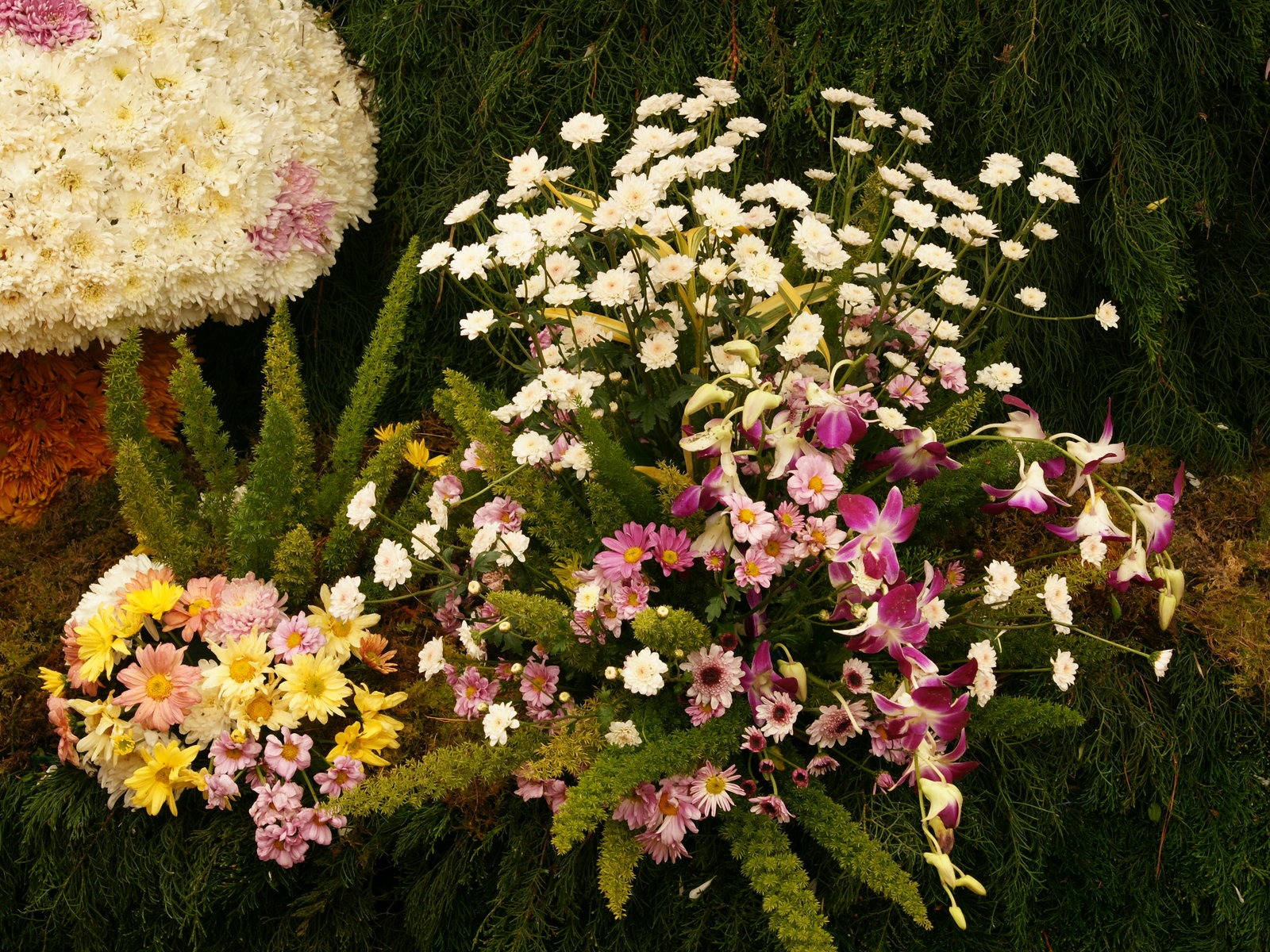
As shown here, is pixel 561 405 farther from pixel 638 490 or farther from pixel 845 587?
pixel 845 587

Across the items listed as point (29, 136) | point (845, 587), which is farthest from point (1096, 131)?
point (29, 136)

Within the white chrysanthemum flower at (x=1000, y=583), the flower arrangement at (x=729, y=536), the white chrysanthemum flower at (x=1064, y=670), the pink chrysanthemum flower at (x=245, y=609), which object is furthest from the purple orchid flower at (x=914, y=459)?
the pink chrysanthemum flower at (x=245, y=609)

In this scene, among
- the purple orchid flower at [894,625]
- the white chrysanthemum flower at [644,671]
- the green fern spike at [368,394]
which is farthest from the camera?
the green fern spike at [368,394]

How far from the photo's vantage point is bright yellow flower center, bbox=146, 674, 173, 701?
1.26m

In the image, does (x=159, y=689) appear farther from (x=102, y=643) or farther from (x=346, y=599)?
(x=346, y=599)

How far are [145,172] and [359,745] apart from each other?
0.89m

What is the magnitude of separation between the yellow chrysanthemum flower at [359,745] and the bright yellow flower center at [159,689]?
212 mm

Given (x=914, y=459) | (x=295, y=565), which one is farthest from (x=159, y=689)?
(x=914, y=459)

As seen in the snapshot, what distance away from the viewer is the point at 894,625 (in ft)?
3.16

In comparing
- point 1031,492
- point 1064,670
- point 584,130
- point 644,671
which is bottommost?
point 1064,670

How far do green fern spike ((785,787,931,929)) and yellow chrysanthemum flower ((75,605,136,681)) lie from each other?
0.84m

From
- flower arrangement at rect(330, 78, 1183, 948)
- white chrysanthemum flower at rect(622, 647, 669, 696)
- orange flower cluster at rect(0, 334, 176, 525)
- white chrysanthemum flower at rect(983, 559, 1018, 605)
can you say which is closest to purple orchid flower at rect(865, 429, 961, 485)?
flower arrangement at rect(330, 78, 1183, 948)

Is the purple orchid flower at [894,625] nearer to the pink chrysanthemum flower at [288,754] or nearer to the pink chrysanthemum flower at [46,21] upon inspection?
the pink chrysanthemum flower at [288,754]

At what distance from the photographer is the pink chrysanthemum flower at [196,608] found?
1.32m
